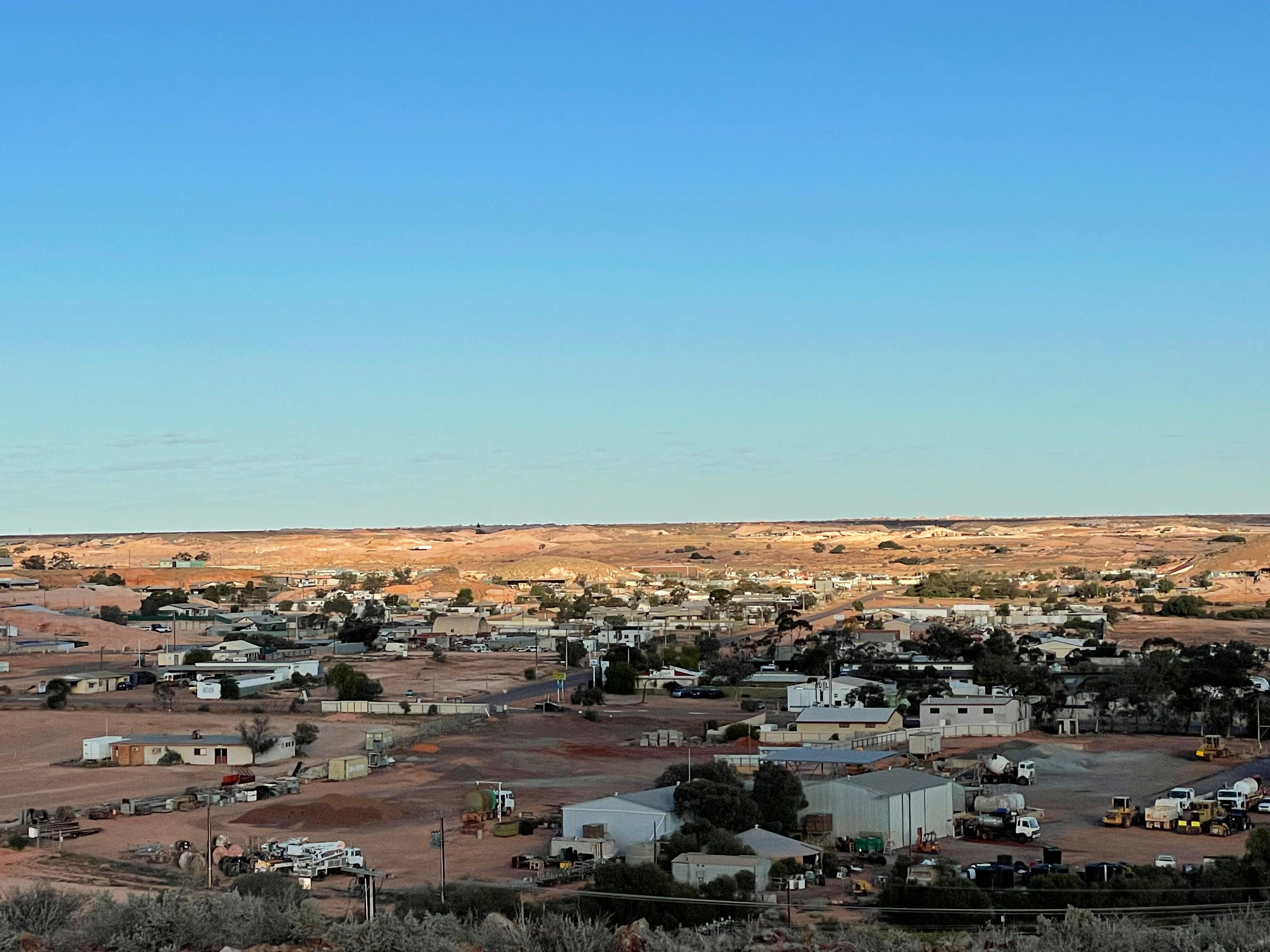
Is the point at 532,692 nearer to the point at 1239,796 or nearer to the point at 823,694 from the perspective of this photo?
the point at 823,694

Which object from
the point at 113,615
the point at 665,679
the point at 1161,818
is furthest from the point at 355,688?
the point at 113,615

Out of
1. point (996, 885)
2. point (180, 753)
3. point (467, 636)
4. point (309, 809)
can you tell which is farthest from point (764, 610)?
point (996, 885)

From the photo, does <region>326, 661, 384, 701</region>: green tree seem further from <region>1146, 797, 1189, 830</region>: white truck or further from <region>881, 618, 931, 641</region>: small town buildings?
<region>1146, 797, 1189, 830</region>: white truck

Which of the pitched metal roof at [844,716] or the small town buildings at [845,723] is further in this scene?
the pitched metal roof at [844,716]

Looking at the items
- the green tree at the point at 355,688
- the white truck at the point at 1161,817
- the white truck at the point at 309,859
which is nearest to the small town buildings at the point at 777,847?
the white truck at the point at 309,859

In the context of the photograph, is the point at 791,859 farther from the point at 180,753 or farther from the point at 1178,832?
the point at 180,753

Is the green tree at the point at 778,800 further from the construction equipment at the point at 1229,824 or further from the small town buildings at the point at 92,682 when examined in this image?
the small town buildings at the point at 92,682

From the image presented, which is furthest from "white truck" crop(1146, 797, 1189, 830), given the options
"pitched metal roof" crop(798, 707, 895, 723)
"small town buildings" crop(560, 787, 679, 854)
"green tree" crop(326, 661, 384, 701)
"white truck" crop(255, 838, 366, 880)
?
"green tree" crop(326, 661, 384, 701)
